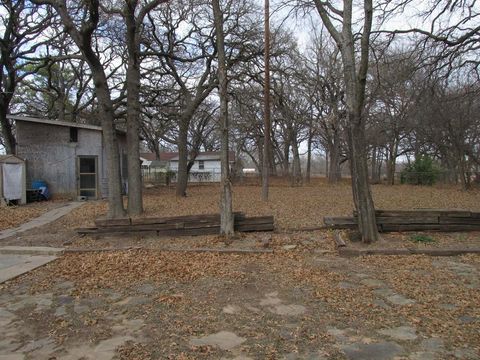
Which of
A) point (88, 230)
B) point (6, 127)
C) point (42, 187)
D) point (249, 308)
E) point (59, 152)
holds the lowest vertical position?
point (249, 308)

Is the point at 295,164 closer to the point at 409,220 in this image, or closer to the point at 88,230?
the point at 409,220

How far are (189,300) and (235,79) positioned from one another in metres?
13.6

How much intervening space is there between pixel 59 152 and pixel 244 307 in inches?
686

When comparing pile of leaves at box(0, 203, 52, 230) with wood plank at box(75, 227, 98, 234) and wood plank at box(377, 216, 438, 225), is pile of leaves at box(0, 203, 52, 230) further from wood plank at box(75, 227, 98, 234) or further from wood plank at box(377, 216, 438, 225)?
wood plank at box(377, 216, 438, 225)

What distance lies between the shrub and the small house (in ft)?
83.0

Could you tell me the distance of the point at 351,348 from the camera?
3.57m

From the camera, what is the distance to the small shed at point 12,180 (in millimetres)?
15852

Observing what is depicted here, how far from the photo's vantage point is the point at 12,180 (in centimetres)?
1623

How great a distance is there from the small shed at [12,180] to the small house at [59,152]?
238cm

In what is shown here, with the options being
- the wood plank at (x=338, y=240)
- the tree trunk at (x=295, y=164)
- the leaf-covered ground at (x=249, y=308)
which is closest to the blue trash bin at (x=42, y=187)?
the leaf-covered ground at (x=249, y=308)

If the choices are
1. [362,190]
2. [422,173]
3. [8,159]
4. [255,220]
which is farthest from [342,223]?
[422,173]

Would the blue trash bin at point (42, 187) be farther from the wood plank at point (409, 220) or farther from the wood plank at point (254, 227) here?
the wood plank at point (409, 220)

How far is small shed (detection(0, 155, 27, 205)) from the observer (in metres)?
15.9

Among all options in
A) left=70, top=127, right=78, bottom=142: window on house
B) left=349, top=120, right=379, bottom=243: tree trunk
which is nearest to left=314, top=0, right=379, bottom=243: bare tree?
left=349, top=120, right=379, bottom=243: tree trunk
